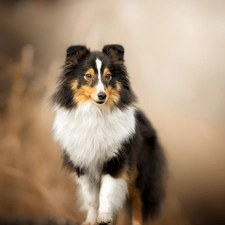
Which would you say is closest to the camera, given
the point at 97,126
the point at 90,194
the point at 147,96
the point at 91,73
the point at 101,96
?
the point at 101,96

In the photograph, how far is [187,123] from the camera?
5250mm

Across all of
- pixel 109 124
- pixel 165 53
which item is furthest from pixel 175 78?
pixel 109 124

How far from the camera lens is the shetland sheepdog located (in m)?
3.37

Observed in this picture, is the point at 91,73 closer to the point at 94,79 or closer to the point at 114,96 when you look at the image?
the point at 94,79

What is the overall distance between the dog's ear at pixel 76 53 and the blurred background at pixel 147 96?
168 cm

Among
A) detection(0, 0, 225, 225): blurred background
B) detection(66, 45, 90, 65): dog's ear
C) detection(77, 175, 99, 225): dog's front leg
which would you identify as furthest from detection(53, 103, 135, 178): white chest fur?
detection(0, 0, 225, 225): blurred background

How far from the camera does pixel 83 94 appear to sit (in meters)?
3.37

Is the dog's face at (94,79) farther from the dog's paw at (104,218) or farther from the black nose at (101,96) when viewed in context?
the dog's paw at (104,218)

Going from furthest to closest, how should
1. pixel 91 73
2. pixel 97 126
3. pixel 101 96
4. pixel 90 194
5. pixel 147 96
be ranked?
pixel 147 96 → pixel 90 194 → pixel 97 126 → pixel 91 73 → pixel 101 96

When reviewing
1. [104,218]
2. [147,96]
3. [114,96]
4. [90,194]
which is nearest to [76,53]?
[114,96]

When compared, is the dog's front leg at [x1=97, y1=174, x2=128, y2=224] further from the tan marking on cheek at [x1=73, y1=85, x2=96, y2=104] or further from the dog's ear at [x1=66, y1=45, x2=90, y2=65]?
the dog's ear at [x1=66, y1=45, x2=90, y2=65]

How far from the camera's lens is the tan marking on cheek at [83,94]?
3.32 meters

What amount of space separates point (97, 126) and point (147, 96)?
1934 mm

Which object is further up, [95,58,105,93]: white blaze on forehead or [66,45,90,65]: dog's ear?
[66,45,90,65]: dog's ear
